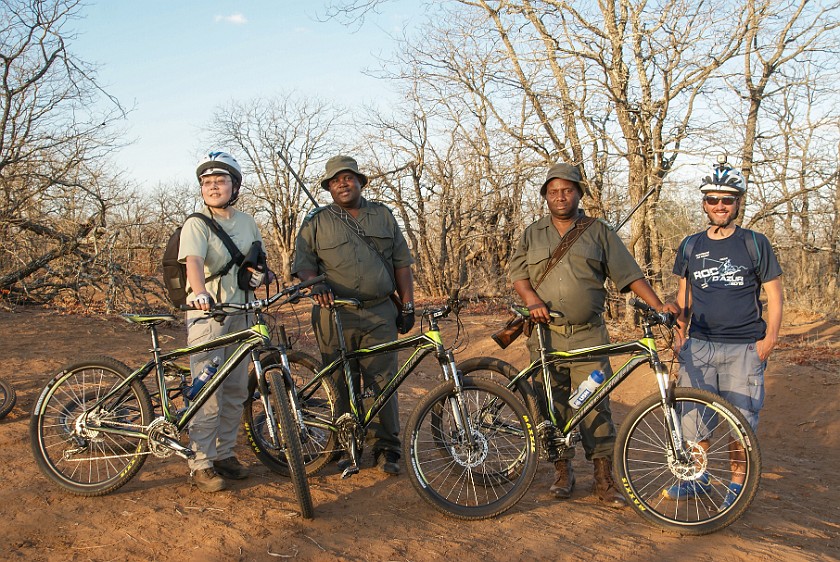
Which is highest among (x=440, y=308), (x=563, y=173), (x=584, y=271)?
(x=563, y=173)

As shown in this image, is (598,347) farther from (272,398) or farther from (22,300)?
(22,300)

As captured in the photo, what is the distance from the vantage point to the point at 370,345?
15.5 ft

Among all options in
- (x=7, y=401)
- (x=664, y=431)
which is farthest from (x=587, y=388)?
(x=7, y=401)

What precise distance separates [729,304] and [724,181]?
76 centimetres

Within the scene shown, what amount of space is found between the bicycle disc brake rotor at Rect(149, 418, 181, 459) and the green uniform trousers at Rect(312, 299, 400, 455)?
3.63 feet

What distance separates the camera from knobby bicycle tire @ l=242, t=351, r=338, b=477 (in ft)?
14.8

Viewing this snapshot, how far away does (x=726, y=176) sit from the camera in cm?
424

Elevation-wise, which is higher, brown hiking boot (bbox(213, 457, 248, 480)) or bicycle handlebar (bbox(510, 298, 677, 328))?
bicycle handlebar (bbox(510, 298, 677, 328))

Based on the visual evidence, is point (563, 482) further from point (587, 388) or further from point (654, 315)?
point (654, 315)

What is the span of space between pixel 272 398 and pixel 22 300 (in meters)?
9.97

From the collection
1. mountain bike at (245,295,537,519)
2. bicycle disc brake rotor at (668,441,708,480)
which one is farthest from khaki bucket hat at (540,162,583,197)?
bicycle disc brake rotor at (668,441,708,480)

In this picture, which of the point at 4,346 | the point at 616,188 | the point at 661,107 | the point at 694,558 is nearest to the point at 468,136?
the point at 616,188

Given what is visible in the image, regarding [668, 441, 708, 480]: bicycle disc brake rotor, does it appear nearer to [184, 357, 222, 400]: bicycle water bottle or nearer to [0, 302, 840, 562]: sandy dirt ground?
[0, 302, 840, 562]: sandy dirt ground

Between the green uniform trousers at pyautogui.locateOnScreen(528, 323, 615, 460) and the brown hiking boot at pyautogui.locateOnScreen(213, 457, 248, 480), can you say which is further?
the brown hiking boot at pyautogui.locateOnScreen(213, 457, 248, 480)
